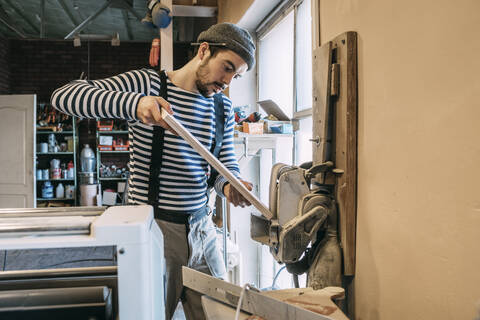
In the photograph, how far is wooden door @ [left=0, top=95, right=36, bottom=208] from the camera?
5023 millimetres

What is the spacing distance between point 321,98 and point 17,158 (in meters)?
5.10

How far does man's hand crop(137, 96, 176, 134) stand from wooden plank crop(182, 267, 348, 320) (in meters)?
0.50

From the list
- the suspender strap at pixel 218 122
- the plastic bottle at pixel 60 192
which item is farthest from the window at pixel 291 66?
the plastic bottle at pixel 60 192

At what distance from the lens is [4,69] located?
6211mm

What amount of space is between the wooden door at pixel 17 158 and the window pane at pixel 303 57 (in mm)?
4153

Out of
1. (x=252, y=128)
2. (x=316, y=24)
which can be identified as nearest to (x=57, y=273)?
(x=316, y=24)

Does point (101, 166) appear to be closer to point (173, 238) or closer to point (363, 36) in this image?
point (173, 238)

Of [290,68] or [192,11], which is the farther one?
[192,11]

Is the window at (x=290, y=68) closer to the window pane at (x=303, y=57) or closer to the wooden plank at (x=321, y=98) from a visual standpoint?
the window pane at (x=303, y=57)

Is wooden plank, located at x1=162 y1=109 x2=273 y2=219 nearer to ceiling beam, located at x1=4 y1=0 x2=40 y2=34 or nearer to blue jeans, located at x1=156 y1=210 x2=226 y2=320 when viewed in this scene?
blue jeans, located at x1=156 y1=210 x2=226 y2=320

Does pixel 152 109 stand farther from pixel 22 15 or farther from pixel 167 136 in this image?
pixel 22 15

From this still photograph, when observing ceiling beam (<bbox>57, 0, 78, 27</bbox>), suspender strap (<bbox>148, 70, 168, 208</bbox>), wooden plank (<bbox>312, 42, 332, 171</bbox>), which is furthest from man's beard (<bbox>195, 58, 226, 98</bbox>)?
ceiling beam (<bbox>57, 0, 78, 27</bbox>)

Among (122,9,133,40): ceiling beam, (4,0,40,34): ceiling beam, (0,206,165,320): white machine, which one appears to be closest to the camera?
(0,206,165,320): white machine

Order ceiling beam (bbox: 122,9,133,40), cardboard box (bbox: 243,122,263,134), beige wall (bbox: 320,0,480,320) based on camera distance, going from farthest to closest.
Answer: ceiling beam (bbox: 122,9,133,40), cardboard box (bbox: 243,122,263,134), beige wall (bbox: 320,0,480,320)
